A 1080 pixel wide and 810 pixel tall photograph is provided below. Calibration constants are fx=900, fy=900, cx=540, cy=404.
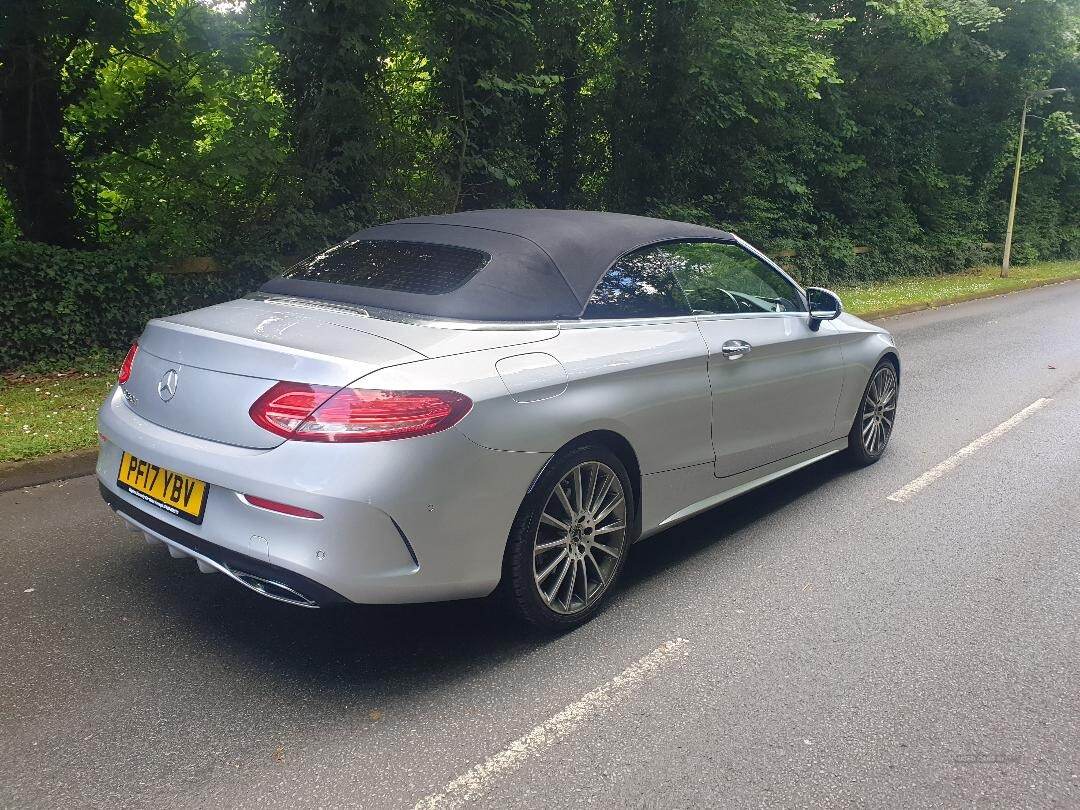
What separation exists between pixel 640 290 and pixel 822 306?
179cm

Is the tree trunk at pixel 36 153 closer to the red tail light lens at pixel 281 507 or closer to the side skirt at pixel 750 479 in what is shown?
the red tail light lens at pixel 281 507

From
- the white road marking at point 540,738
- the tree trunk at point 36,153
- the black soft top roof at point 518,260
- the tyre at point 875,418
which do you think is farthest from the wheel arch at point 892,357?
the tree trunk at point 36,153

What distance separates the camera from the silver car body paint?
2.91 metres

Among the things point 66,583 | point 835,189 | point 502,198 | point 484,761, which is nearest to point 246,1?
point 502,198

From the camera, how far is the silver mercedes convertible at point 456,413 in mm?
2936

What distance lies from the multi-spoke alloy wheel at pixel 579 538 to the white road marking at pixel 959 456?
8.05 feet

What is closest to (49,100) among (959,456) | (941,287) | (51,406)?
(51,406)

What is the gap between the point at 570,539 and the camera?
11.6 ft

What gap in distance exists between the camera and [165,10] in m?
8.40

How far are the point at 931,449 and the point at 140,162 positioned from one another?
7.80 m

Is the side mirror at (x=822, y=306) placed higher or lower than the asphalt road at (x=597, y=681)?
higher

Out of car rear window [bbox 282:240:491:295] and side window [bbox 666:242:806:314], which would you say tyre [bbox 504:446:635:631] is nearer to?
car rear window [bbox 282:240:491:295]

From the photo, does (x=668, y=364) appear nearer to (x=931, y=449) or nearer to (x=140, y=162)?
(x=931, y=449)

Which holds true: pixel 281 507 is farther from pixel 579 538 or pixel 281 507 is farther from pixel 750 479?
pixel 750 479
